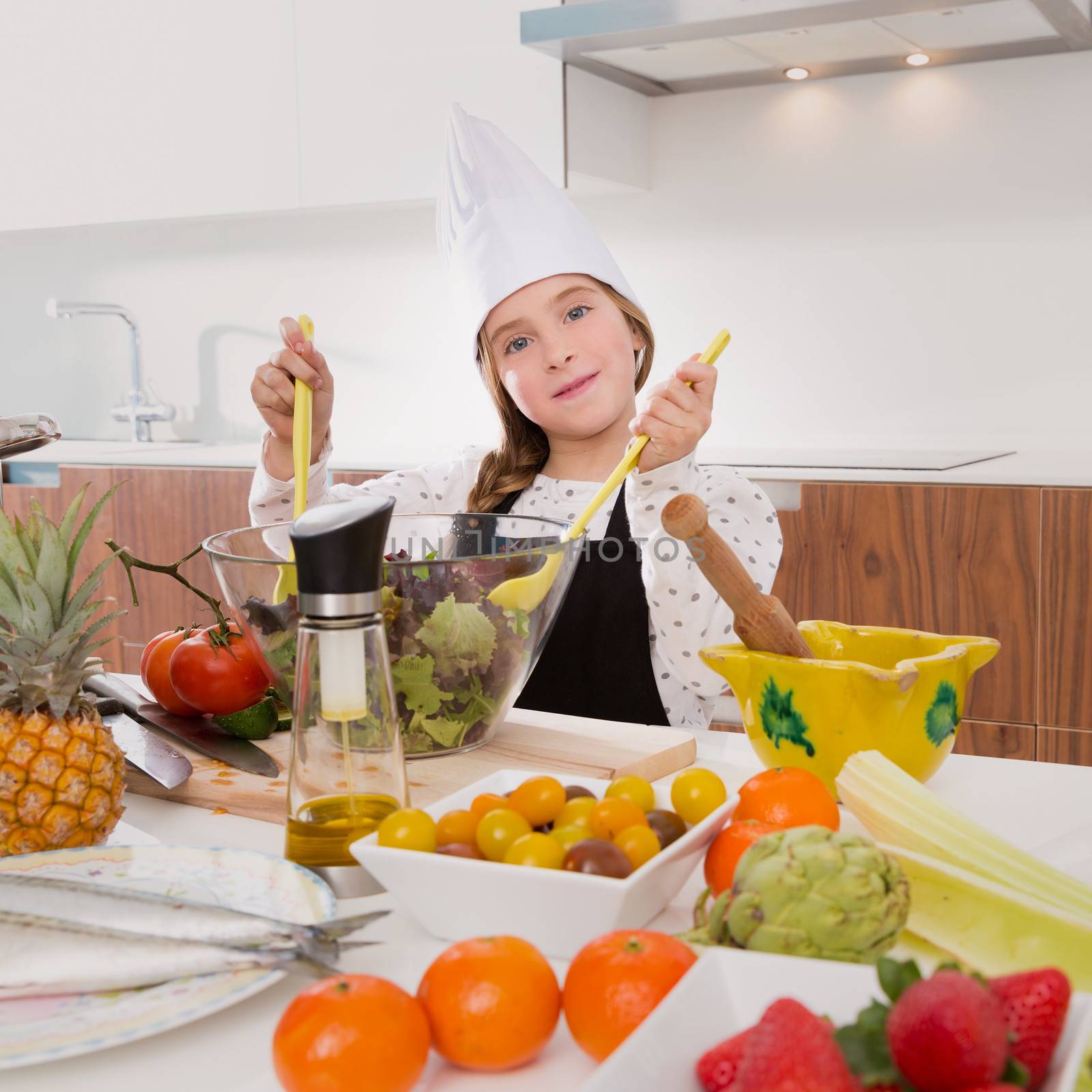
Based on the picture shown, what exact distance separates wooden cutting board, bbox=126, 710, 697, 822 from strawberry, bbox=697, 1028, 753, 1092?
410 millimetres

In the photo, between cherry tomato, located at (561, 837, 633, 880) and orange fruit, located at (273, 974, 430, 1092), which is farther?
cherry tomato, located at (561, 837, 633, 880)

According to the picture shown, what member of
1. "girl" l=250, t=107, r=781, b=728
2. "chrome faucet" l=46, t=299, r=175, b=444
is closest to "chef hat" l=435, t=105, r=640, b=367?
"girl" l=250, t=107, r=781, b=728

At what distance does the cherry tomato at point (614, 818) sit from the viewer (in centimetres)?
63

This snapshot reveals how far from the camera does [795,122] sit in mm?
2592

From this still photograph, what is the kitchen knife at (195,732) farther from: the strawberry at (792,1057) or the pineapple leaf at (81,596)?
the strawberry at (792,1057)

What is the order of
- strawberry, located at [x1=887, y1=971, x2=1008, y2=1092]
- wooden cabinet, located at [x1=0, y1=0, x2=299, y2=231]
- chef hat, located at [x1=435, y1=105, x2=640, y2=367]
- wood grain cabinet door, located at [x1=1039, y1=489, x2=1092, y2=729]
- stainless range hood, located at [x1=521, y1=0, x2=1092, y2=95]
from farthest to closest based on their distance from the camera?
wooden cabinet, located at [x1=0, y1=0, x2=299, y2=231]
stainless range hood, located at [x1=521, y1=0, x2=1092, y2=95]
wood grain cabinet door, located at [x1=1039, y1=489, x2=1092, y2=729]
chef hat, located at [x1=435, y1=105, x2=640, y2=367]
strawberry, located at [x1=887, y1=971, x2=1008, y2=1092]

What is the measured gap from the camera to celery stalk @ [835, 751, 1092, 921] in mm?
614

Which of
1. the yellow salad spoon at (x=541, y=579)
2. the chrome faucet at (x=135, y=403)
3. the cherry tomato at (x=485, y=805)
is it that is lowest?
the cherry tomato at (x=485, y=805)

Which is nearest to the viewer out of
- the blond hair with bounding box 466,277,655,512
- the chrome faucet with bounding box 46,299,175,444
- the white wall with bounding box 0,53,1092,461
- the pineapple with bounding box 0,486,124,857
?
the pineapple with bounding box 0,486,124,857

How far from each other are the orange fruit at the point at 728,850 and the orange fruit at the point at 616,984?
4.8 inches

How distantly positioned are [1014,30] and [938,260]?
459 millimetres

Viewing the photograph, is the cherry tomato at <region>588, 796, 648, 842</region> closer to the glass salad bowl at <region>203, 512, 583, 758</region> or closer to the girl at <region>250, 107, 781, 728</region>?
the glass salad bowl at <region>203, 512, 583, 758</region>

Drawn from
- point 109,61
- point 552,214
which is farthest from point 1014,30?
point 109,61

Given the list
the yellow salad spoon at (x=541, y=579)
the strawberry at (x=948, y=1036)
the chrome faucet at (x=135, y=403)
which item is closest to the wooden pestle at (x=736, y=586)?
the yellow salad spoon at (x=541, y=579)
